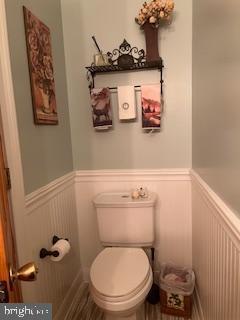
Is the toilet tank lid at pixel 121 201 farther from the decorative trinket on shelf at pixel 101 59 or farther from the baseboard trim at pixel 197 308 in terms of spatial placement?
the decorative trinket on shelf at pixel 101 59

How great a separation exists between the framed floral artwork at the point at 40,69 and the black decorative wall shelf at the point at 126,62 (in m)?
0.36

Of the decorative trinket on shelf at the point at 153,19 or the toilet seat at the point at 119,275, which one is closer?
the toilet seat at the point at 119,275

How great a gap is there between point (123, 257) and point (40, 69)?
125 cm

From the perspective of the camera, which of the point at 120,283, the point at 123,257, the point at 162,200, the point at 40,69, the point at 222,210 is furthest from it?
the point at 162,200

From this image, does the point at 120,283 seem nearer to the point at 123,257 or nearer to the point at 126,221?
the point at 123,257

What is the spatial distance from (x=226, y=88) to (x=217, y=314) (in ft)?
3.48

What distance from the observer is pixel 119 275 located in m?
1.34

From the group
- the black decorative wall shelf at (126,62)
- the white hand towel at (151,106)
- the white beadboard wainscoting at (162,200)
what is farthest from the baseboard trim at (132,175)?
the black decorative wall shelf at (126,62)

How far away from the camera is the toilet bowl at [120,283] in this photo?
1220mm

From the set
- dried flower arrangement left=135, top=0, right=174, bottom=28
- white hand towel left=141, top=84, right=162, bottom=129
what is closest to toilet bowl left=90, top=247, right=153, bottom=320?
white hand towel left=141, top=84, right=162, bottom=129

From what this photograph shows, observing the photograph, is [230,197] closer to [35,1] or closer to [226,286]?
[226,286]

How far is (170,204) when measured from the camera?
1852 millimetres

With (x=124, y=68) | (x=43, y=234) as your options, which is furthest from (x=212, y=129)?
(x=43, y=234)

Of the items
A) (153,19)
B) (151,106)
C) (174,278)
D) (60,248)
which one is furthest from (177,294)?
(153,19)
